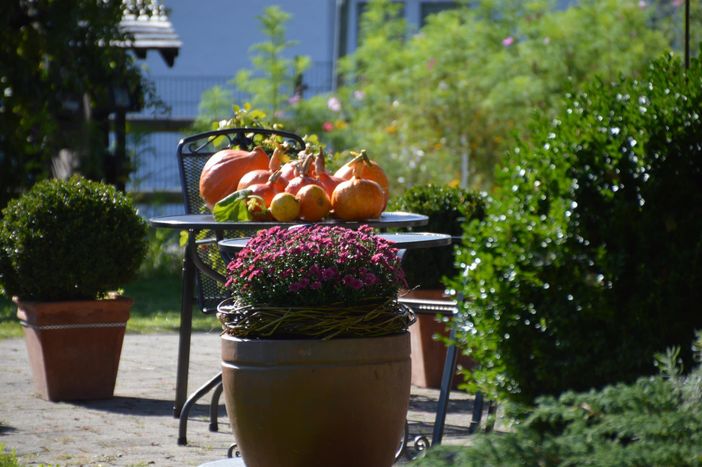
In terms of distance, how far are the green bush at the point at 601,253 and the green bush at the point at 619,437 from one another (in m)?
0.39

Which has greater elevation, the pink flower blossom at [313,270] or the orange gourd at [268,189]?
the orange gourd at [268,189]

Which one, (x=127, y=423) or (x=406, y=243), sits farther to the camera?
(x=127, y=423)

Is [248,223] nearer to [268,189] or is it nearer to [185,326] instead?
[268,189]

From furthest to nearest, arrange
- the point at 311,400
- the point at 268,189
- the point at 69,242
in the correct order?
the point at 69,242
the point at 268,189
the point at 311,400

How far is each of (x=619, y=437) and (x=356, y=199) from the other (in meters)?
2.34

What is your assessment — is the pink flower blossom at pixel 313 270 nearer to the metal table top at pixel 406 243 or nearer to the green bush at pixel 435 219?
the metal table top at pixel 406 243

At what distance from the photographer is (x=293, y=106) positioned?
46.4ft

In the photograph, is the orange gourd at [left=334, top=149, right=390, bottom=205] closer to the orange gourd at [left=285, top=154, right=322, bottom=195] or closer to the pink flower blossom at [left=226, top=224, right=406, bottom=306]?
the orange gourd at [left=285, top=154, right=322, bottom=195]

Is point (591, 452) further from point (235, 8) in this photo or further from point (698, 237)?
point (235, 8)

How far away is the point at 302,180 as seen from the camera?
4.66m

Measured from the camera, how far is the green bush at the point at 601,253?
2896 mm

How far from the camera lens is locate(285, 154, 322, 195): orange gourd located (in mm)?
4625

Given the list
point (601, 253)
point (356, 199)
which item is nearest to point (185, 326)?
point (356, 199)

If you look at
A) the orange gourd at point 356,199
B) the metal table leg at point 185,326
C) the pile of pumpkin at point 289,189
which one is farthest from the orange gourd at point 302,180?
the metal table leg at point 185,326
